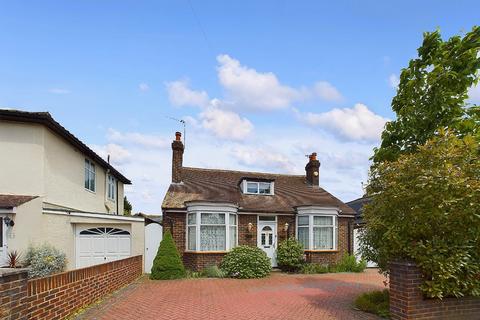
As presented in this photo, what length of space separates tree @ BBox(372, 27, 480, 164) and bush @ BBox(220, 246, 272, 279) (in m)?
7.80

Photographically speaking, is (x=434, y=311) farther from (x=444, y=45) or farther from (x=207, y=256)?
(x=207, y=256)

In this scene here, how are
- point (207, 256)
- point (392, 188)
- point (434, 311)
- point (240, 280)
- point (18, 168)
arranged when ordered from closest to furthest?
point (434, 311), point (392, 188), point (18, 168), point (240, 280), point (207, 256)

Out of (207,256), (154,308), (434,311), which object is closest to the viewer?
(434,311)

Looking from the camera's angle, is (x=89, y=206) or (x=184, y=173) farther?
(x=184, y=173)

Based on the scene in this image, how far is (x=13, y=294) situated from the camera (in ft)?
18.2

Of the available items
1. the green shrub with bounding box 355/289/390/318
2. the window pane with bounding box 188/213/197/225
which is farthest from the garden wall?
the green shrub with bounding box 355/289/390/318

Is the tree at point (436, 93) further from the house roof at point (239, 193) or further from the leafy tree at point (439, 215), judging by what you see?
the house roof at point (239, 193)

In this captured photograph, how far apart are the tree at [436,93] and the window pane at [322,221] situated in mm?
9174

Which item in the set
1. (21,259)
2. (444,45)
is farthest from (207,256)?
(444,45)

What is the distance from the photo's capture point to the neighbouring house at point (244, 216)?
17594mm

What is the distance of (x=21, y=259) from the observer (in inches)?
497

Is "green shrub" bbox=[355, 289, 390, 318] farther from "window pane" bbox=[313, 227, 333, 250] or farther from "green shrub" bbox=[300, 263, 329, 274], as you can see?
"window pane" bbox=[313, 227, 333, 250]

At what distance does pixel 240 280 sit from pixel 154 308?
6.28m

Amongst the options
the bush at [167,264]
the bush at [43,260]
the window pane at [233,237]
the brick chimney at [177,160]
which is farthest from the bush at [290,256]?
the bush at [43,260]
